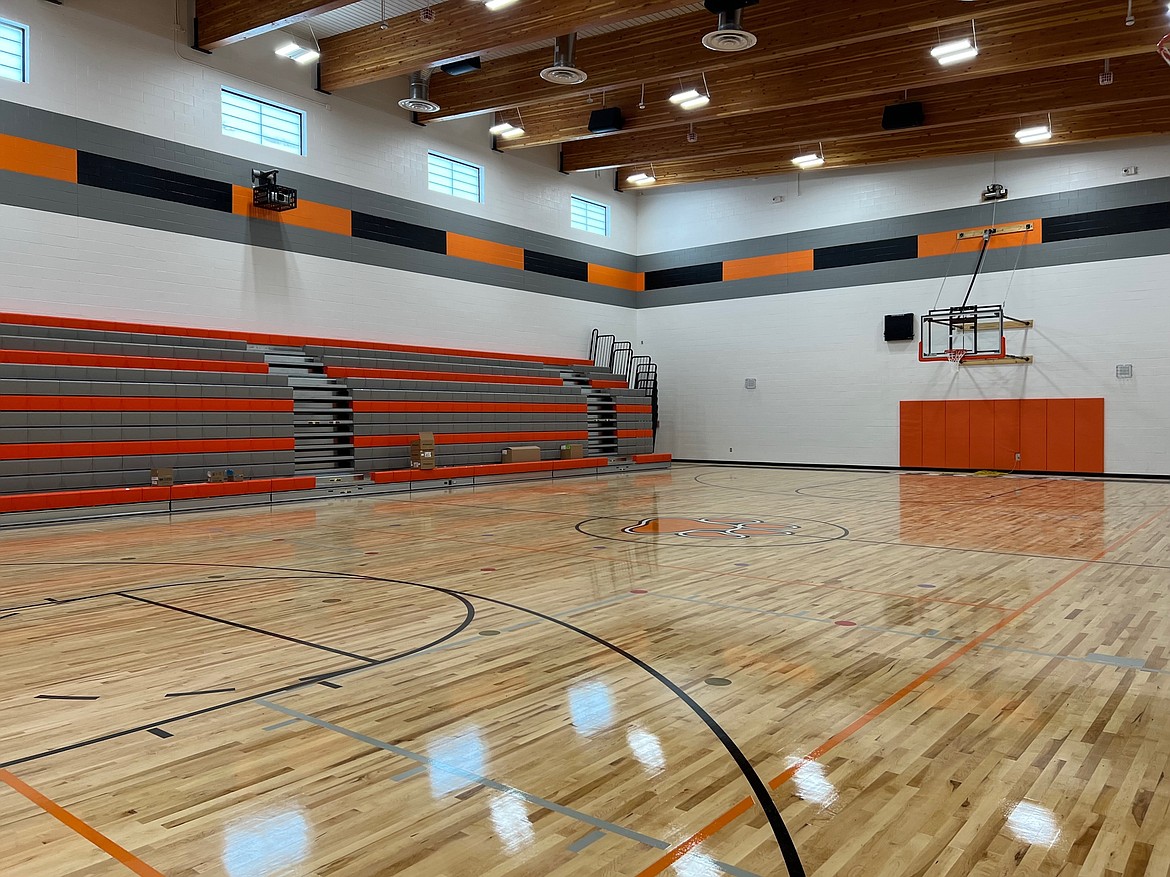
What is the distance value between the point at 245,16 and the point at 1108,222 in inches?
500

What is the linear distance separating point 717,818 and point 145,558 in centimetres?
513

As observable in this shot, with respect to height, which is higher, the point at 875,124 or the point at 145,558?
the point at 875,124

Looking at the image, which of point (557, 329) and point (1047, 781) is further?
point (557, 329)

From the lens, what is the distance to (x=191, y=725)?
104 inches

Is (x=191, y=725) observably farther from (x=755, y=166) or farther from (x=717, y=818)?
(x=755, y=166)

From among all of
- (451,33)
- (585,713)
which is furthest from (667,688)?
(451,33)

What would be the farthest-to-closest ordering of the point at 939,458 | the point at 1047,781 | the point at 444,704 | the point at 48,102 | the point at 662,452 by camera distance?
the point at 662,452, the point at 939,458, the point at 48,102, the point at 444,704, the point at 1047,781

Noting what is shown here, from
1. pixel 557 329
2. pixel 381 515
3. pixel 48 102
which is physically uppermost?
pixel 48 102

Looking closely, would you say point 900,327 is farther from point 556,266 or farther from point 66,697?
point 66,697

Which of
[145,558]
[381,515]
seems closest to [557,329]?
[381,515]

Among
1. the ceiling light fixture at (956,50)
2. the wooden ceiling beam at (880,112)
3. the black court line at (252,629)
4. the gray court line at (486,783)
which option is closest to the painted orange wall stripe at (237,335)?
the wooden ceiling beam at (880,112)

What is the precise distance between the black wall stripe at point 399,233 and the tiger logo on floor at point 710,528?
291 inches

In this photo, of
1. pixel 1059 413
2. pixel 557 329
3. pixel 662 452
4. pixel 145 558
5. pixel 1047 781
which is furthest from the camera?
pixel 662 452

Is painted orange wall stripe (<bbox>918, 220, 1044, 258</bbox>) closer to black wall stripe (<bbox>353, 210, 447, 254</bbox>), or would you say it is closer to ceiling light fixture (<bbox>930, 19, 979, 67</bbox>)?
ceiling light fixture (<bbox>930, 19, 979, 67</bbox>)
